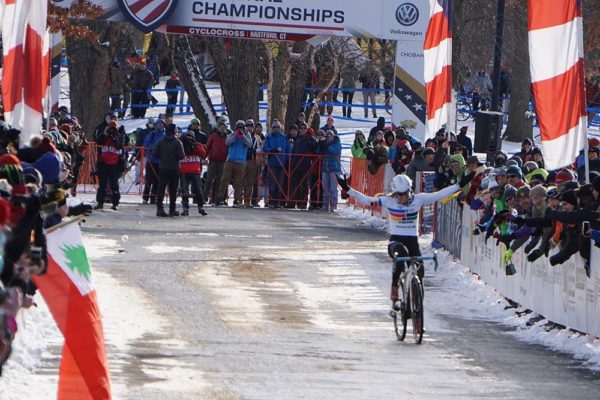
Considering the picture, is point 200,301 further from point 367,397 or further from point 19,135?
point 367,397

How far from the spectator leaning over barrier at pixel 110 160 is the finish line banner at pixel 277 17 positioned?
2776 millimetres

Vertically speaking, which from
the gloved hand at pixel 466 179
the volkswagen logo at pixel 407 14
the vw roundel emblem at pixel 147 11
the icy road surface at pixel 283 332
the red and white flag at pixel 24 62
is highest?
the volkswagen logo at pixel 407 14

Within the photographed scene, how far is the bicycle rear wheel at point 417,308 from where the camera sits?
14219 millimetres

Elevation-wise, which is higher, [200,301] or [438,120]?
[438,120]

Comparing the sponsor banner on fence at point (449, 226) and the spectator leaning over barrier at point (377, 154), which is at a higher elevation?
the spectator leaning over barrier at point (377, 154)

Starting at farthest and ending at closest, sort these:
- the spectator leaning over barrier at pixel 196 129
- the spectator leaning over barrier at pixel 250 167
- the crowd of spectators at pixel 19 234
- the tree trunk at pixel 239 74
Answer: the tree trunk at pixel 239 74
the spectator leaning over barrier at pixel 250 167
the spectator leaning over barrier at pixel 196 129
the crowd of spectators at pixel 19 234

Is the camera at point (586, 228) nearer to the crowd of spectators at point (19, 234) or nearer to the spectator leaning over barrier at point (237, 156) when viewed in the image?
the crowd of spectators at point (19, 234)

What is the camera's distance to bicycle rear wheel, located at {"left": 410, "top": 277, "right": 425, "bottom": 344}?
1422 centimetres

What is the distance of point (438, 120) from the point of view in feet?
79.5

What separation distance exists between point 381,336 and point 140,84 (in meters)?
31.9

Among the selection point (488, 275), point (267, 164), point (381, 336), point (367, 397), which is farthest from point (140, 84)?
point (367, 397)

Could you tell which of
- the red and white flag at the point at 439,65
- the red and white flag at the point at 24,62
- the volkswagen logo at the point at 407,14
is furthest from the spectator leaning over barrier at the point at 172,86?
the red and white flag at the point at 24,62

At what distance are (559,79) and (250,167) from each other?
15853 millimetres

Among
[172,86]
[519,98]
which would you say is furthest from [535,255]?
[172,86]
